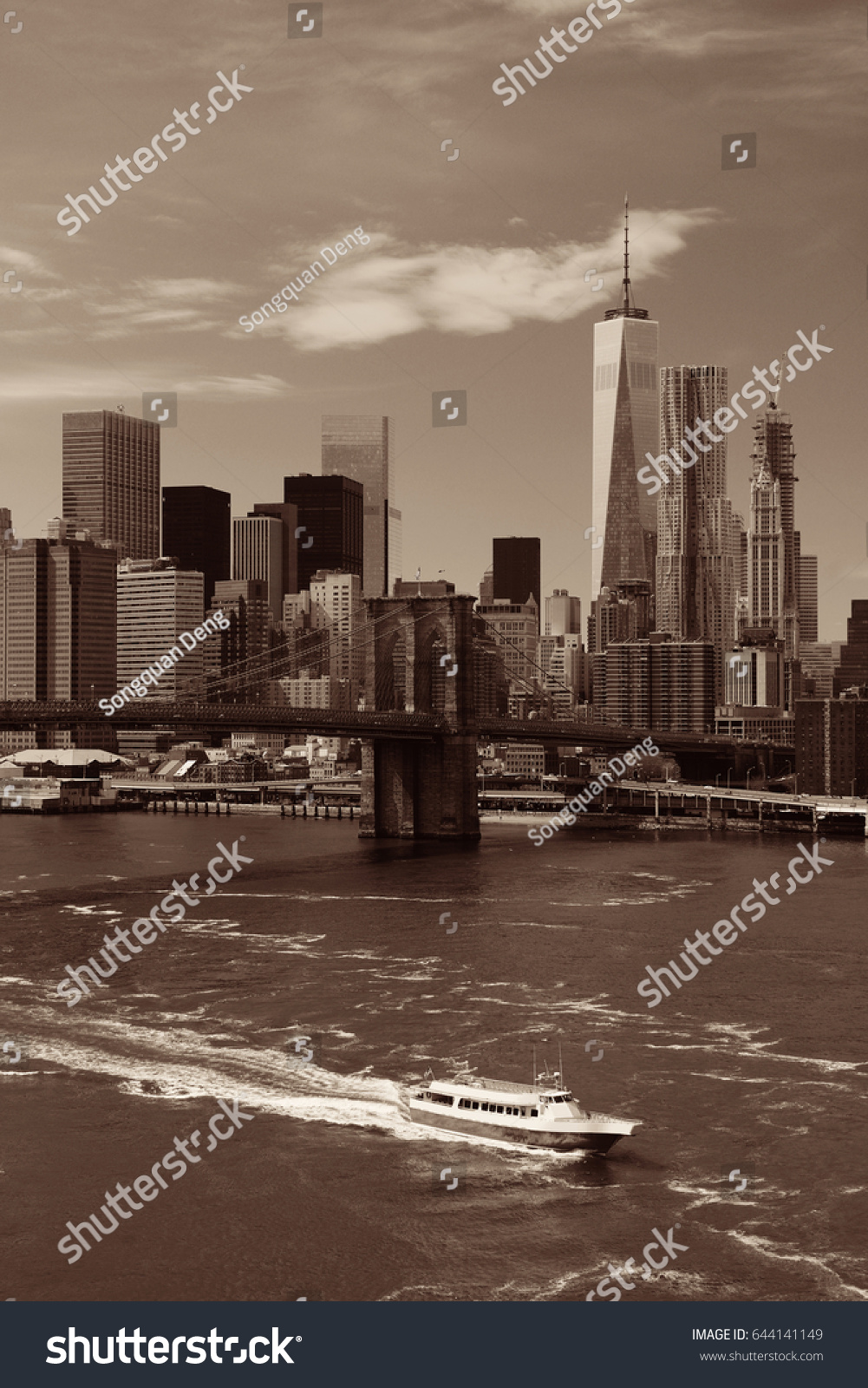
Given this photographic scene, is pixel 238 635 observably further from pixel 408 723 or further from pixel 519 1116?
pixel 519 1116

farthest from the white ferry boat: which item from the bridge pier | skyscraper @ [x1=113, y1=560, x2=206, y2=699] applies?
skyscraper @ [x1=113, y1=560, x2=206, y2=699]

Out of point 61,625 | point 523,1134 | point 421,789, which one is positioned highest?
point 61,625

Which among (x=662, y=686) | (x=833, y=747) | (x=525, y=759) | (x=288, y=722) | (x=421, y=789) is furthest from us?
(x=662, y=686)

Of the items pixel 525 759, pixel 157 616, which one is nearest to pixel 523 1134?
pixel 525 759

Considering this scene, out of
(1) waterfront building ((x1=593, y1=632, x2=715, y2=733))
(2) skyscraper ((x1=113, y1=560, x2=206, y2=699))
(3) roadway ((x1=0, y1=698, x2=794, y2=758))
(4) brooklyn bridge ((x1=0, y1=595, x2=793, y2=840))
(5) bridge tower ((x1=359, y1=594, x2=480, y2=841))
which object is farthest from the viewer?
(2) skyscraper ((x1=113, y1=560, x2=206, y2=699))

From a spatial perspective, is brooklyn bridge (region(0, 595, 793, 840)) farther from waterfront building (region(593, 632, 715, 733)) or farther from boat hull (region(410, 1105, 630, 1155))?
waterfront building (region(593, 632, 715, 733))

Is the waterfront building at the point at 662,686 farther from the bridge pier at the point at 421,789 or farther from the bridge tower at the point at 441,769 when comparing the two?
the bridge pier at the point at 421,789
